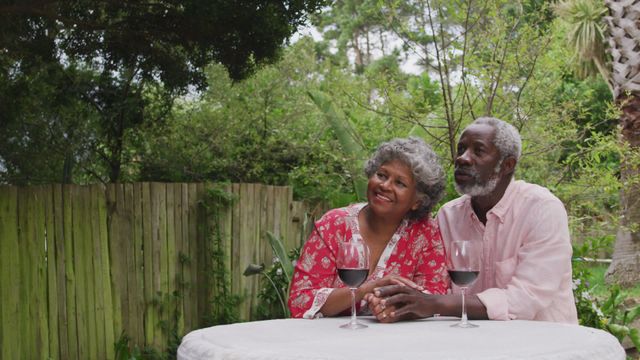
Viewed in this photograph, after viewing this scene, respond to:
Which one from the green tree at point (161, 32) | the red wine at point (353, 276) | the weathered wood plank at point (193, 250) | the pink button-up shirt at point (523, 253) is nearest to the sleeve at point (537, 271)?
the pink button-up shirt at point (523, 253)

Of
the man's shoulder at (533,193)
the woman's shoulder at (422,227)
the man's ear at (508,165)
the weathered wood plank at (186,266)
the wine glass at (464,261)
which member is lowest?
the weathered wood plank at (186,266)

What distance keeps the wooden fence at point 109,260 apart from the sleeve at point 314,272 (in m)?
3.24

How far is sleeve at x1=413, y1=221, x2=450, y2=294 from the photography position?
126 inches

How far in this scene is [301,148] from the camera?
29.9 feet

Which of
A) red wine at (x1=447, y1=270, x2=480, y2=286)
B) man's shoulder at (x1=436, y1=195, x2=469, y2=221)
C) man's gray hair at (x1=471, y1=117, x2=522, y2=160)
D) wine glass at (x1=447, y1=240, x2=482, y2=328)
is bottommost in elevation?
red wine at (x1=447, y1=270, x2=480, y2=286)

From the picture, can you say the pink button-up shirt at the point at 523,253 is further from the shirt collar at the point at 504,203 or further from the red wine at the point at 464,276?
the red wine at the point at 464,276

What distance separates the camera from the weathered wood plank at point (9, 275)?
5578mm

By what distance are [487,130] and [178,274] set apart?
4272mm

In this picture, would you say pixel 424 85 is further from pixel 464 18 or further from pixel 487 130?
pixel 487 130

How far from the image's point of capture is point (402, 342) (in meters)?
2.37

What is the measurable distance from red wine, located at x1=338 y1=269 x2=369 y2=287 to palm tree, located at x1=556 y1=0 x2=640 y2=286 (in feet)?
19.4

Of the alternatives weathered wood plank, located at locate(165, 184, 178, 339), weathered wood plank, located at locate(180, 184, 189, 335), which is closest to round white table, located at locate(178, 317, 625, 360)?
weathered wood plank, located at locate(165, 184, 178, 339)

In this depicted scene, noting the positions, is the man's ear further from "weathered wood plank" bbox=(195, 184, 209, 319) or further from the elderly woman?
"weathered wood plank" bbox=(195, 184, 209, 319)

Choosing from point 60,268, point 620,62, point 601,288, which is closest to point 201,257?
point 60,268
